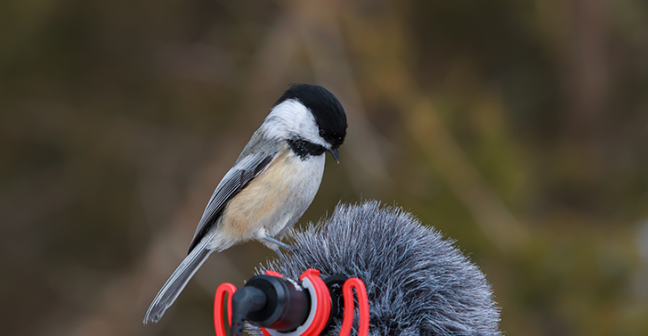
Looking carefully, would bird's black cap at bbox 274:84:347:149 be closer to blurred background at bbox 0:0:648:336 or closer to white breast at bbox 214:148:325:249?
white breast at bbox 214:148:325:249

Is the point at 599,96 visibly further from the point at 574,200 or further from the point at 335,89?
the point at 335,89

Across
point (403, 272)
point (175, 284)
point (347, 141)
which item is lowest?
point (175, 284)

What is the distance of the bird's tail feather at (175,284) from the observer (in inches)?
32.4

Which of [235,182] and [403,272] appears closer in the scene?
[403,272]

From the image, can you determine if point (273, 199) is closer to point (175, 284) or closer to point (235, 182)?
point (235, 182)

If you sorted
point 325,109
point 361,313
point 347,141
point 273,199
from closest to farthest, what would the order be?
point 361,313
point 325,109
point 273,199
point 347,141

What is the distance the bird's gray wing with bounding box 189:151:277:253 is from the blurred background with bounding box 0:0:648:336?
68cm

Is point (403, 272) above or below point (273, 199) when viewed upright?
below

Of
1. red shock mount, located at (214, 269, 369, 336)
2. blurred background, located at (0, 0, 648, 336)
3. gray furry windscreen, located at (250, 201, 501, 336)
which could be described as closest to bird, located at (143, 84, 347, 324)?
gray furry windscreen, located at (250, 201, 501, 336)

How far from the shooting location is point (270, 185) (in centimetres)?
96

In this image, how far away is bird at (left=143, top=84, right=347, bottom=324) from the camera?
913mm

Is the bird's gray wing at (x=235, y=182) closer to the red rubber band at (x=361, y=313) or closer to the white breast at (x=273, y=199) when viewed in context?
the white breast at (x=273, y=199)

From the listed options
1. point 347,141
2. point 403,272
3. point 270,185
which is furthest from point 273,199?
point 347,141

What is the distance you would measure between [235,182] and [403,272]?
0.48 meters
